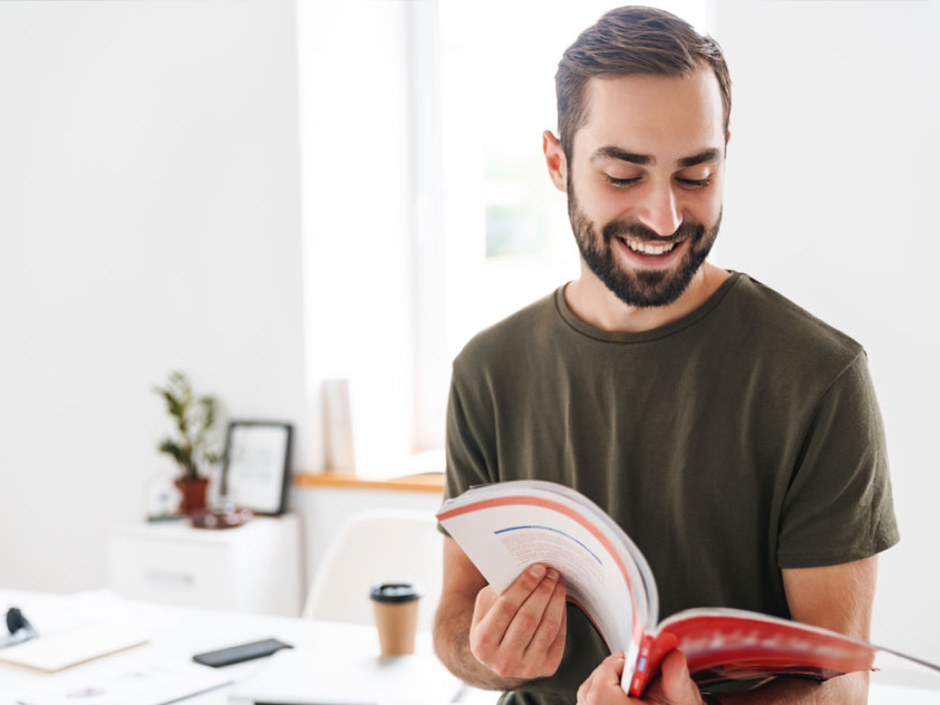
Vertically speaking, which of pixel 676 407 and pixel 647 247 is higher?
pixel 647 247

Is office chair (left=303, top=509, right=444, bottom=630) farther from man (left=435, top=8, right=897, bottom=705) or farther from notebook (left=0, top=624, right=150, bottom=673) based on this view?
man (left=435, top=8, right=897, bottom=705)

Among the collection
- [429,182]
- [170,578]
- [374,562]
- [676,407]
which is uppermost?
[429,182]

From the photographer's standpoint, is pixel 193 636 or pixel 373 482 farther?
pixel 373 482

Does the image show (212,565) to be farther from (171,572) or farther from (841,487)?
(841,487)

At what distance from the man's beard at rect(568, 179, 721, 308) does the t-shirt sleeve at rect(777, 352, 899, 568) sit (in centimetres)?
22

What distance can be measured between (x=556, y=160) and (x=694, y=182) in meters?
0.23

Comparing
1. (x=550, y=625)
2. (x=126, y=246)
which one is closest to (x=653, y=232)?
(x=550, y=625)

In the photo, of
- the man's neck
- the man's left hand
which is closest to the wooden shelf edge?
the man's neck

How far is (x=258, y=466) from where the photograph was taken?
2.92 metres

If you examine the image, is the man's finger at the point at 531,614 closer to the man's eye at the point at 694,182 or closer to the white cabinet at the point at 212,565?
the man's eye at the point at 694,182

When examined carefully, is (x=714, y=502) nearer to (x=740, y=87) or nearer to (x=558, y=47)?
(x=740, y=87)

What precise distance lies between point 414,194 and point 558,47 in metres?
0.66

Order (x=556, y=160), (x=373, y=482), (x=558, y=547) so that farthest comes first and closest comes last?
(x=373, y=482), (x=556, y=160), (x=558, y=547)

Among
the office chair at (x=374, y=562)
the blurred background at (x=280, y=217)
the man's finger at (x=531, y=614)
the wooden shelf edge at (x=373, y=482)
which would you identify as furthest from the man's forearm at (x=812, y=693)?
the wooden shelf edge at (x=373, y=482)
